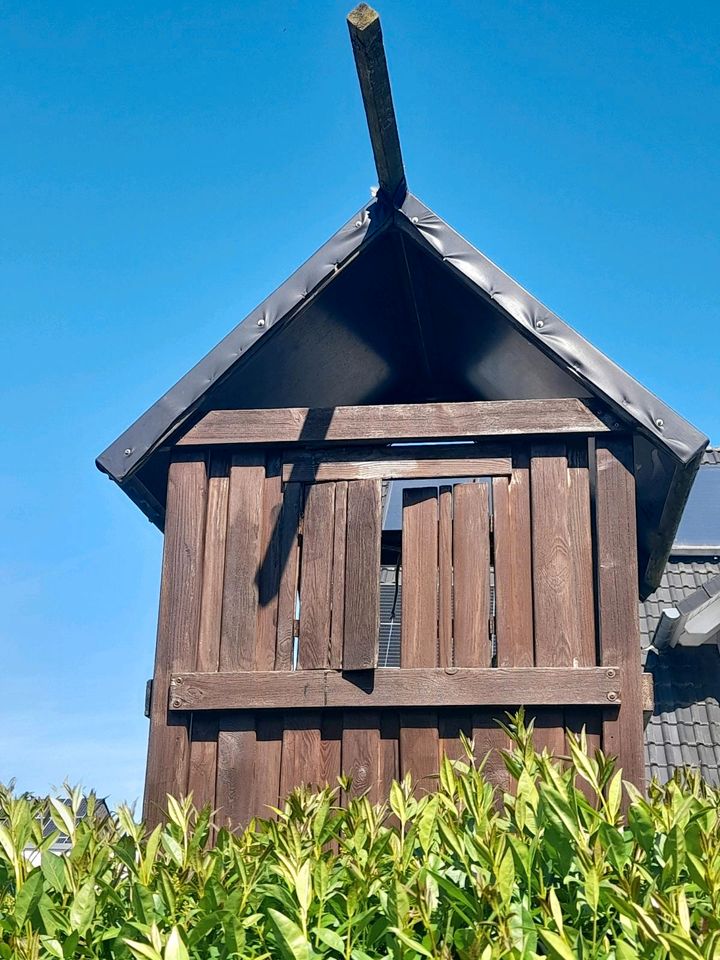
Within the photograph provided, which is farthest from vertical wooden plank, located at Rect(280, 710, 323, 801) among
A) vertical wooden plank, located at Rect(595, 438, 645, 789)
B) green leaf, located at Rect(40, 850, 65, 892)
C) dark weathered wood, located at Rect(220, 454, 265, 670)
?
green leaf, located at Rect(40, 850, 65, 892)

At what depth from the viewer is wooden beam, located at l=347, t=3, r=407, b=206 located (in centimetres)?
449

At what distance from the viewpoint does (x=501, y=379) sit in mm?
6008

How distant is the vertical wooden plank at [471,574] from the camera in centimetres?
522

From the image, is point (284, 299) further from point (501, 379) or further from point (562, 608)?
point (562, 608)

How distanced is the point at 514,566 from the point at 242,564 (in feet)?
4.45

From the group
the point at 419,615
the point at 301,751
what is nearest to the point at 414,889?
the point at 301,751

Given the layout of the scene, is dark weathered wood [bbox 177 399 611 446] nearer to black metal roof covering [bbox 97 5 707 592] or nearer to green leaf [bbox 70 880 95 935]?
black metal roof covering [bbox 97 5 707 592]

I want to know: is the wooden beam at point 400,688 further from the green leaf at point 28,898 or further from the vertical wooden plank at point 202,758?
the green leaf at point 28,898

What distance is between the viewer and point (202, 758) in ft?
17.2

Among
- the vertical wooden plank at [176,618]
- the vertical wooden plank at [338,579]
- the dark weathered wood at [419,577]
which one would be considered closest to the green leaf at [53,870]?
the vertical wooden plank at [176,618]

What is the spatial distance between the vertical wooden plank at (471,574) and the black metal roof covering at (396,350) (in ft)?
2.48

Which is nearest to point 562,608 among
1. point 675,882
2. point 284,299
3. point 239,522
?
point 239,522

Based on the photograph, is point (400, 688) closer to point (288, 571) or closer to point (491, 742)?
point (491, 742)

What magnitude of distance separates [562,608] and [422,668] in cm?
72
